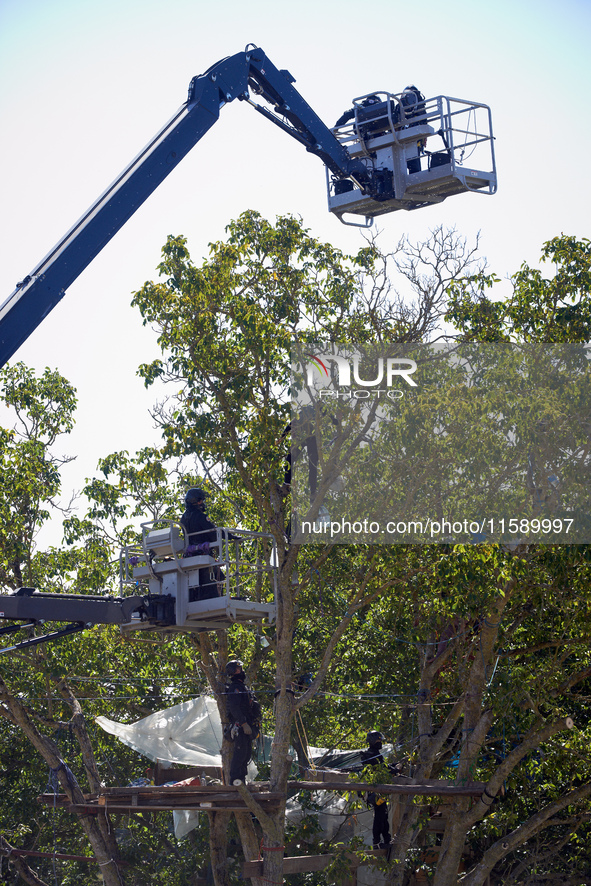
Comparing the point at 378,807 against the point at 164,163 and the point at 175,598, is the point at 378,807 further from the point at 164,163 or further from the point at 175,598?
the point at 164,163

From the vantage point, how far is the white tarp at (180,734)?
1605 centimetres

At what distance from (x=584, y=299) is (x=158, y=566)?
7.69 metres

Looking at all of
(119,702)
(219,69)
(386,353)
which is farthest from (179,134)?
(119,702)

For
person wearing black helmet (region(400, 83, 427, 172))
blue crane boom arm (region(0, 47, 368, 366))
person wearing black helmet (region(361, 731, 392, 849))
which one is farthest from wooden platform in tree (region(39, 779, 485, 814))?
person wearing black helmet (region(400, 83, 427, 172))

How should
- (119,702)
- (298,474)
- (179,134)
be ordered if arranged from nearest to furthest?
(179,134), (298,474), (119,702)

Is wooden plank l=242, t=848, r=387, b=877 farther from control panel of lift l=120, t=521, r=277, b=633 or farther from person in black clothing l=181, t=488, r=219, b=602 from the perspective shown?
person in black clothing l=181, t=488, r=219, b=602

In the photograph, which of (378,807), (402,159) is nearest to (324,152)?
(402,159)

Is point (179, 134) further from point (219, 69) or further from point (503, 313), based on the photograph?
point (503, 313)

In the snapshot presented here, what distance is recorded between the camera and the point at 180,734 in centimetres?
1678

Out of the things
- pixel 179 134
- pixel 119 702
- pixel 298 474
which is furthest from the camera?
pixel 119 702

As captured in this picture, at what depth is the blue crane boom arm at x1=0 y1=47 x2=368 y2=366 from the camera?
11.6 m

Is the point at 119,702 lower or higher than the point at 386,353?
lower

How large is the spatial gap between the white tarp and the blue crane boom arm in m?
7.96

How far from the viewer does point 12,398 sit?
19.0 meters
